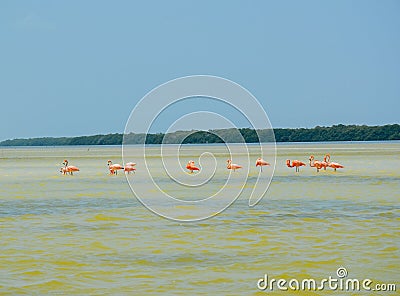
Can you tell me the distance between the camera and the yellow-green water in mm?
8414

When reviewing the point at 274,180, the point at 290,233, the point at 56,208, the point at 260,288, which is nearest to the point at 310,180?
the point at 274,180

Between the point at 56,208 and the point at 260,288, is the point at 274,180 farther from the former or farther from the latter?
the point at 260,288

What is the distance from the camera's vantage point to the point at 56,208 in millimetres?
15375

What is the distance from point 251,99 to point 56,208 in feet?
16.2

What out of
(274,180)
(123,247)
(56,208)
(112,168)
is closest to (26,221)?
(56,208)

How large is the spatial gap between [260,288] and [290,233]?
332 centimetres

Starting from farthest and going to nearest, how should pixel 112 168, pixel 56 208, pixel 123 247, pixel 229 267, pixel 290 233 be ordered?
1. pixel 112 168
2. pixel 56 208
3. pixel 290 233
4. pixel 123 247
5. pixel 229 267

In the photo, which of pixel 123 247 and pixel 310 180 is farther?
pixel 310 180

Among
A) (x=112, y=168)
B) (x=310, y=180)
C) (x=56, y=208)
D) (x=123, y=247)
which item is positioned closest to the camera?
(x=123, y=247)

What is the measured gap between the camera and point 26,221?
1317 cm

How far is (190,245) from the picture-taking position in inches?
415

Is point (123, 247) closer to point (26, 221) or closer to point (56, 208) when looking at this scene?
point (26, 221)

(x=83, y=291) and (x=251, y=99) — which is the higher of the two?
(x=251, y=99)

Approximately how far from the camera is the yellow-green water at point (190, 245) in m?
8.41
